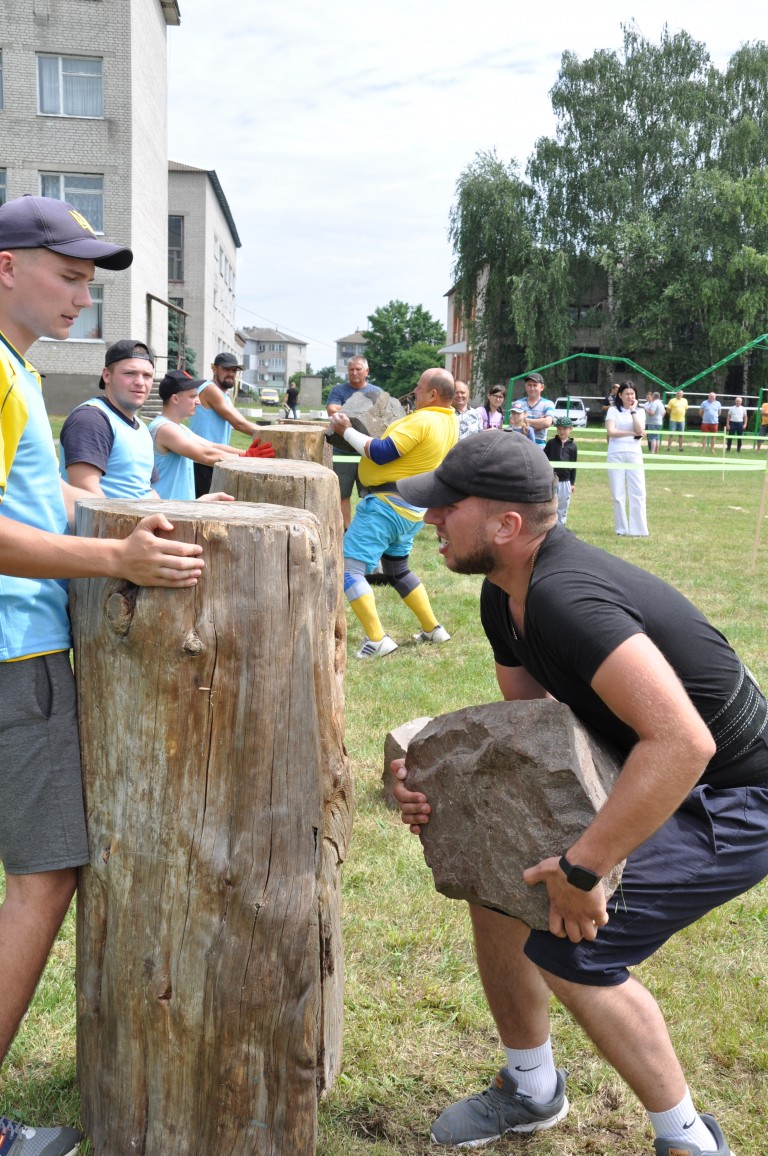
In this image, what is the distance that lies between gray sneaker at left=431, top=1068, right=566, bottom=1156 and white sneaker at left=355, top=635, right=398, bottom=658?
4648 mm

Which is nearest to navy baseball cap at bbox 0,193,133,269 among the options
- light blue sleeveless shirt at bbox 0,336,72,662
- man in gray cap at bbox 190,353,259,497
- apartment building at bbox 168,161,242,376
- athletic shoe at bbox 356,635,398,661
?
light blue sleeveless shirt at bbox 0,336,72,662

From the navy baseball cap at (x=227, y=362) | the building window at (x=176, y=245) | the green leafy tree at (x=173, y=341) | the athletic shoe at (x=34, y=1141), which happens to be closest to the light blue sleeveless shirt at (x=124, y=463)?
the athletic shoe at (x=34, y=1141)

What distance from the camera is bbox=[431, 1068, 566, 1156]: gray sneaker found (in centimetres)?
263

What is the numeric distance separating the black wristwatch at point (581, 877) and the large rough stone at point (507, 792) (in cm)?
9

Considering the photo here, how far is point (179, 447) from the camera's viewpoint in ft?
19.9

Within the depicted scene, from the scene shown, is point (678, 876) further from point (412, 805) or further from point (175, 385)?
point (175, 385)

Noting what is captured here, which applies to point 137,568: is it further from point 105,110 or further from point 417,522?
point 105,110

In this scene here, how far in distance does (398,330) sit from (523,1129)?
105 m

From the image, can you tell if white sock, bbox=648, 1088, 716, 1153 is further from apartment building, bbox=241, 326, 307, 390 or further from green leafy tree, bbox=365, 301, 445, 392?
apartment building, bbox=241, 326, 307, 390

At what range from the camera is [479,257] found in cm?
Answer: 4003

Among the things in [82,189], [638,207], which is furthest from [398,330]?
[82,189]

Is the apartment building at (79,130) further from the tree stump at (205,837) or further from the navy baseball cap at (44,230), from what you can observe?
the tree stump at (205,837)

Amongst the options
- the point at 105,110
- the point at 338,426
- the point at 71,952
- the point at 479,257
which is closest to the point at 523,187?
the point at 479,257

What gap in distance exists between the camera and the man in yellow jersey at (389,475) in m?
6.96
